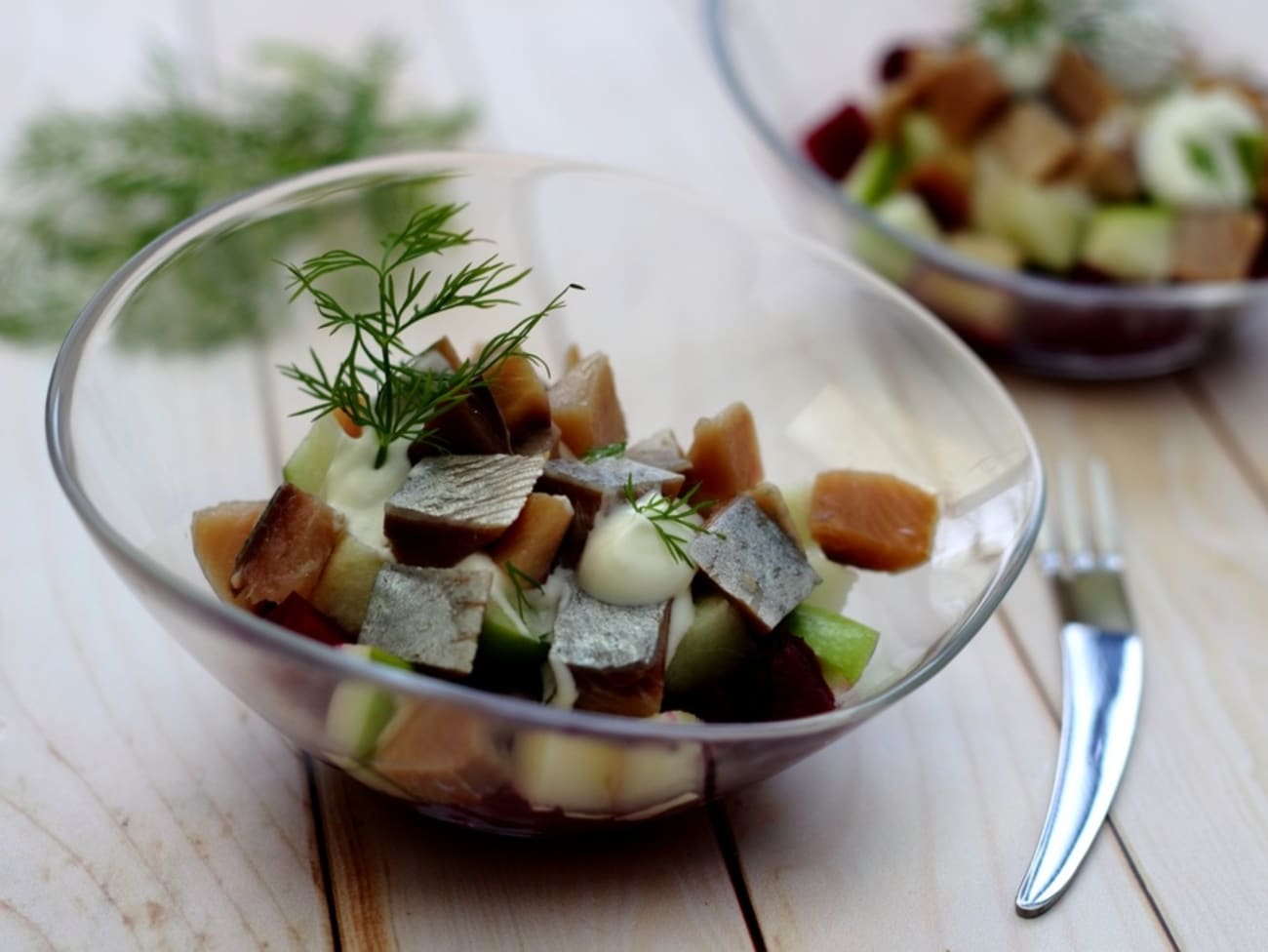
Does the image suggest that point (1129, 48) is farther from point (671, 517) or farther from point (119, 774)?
point (119, 774)

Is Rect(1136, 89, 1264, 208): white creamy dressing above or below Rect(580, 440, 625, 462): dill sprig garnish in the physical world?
below

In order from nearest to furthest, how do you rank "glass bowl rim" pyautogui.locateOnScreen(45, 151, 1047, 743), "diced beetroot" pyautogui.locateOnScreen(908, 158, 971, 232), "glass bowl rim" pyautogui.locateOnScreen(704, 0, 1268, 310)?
"glass bowl rim" pyautogui.locateOnScreen(45, 151, 1047, 743) → "glass bowl rim" pyautogui.locateOnScreen(704, 0, 1268, 310) → "diced beetroot" pyautogui.locateOnScreen(908, 158, 971, 232)

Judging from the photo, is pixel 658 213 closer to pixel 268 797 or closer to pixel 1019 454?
pixel 1019 454

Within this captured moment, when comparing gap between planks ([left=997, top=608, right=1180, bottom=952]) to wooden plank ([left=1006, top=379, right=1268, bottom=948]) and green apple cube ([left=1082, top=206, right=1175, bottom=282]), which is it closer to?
wooden plank ([left=1006, top=379, right=1268, bottom=948])

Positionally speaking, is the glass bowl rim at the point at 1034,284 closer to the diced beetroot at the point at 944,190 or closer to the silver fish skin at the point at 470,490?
the diced beetroot at the point at 944,190

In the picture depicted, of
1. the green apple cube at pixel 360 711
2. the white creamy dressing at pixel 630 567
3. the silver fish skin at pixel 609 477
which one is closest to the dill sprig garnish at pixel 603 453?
the silver fish skin at pixel 609 477

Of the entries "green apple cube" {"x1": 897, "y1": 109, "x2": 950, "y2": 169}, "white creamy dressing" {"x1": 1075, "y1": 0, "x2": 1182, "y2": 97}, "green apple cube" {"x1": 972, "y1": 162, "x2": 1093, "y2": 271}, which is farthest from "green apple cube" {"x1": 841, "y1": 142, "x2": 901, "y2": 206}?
"white creamy dressing" {"x1": 1075, "y1": 0, "x2": 1182, "y2": 97}

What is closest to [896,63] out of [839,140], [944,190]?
[839,140]
